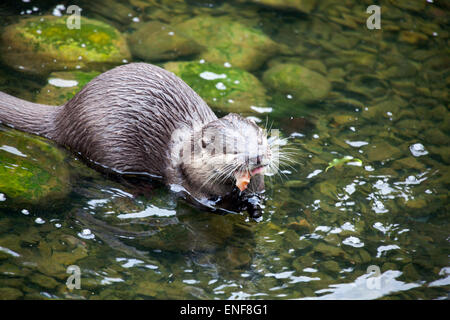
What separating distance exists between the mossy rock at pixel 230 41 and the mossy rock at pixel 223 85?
266 millimetres

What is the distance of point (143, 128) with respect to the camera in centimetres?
398

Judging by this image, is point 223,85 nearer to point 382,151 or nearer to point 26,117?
point 382,151

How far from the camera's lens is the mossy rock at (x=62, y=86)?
185 inches

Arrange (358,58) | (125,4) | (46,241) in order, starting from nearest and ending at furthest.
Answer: (46,241), (358,58), (125,4)

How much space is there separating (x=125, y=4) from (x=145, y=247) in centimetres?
350

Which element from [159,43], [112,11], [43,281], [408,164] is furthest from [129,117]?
[112,11]

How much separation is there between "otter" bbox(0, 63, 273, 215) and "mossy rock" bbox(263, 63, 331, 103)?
1.26 metres

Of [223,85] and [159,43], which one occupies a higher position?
[159,43]

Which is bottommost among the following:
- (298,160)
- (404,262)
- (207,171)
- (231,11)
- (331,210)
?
(404,262)

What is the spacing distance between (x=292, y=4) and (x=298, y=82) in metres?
1.54
